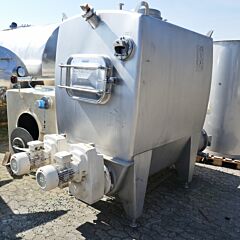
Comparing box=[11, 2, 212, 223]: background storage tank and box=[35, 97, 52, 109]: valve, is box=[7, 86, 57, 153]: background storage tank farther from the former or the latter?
box=[11, 2, 212, 223]: background storage tank

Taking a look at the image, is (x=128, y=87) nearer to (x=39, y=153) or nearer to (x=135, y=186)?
(x=135, y=186)

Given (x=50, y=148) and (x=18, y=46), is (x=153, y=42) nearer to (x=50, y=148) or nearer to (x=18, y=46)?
(x=50, y=148)

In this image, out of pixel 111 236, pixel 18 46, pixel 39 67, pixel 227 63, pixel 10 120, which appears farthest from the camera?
pixel 18 46

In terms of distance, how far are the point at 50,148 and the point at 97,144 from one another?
426mm

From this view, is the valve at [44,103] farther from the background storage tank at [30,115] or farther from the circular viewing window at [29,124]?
the circular viewing window at [29,124]

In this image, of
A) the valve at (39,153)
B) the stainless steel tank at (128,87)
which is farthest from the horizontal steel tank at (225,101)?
the valve at (39,153)

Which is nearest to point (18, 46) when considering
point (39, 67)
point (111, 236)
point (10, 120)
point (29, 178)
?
point (39, 67)

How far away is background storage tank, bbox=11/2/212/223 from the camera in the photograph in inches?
83.5

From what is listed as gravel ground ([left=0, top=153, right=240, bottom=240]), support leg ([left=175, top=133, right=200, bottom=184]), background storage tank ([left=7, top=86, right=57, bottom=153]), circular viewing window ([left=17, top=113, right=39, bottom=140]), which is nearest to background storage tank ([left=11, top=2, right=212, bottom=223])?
gravel ground ([left=0, top=153, right=240, bottom=240])

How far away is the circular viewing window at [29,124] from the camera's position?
11.4 feet

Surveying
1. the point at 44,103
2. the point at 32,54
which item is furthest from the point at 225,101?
the point at 32,54

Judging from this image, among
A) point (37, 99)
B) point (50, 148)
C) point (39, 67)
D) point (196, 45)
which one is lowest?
point (50, 148)

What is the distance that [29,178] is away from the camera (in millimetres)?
3291

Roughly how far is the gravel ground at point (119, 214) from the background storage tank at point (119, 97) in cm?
22
